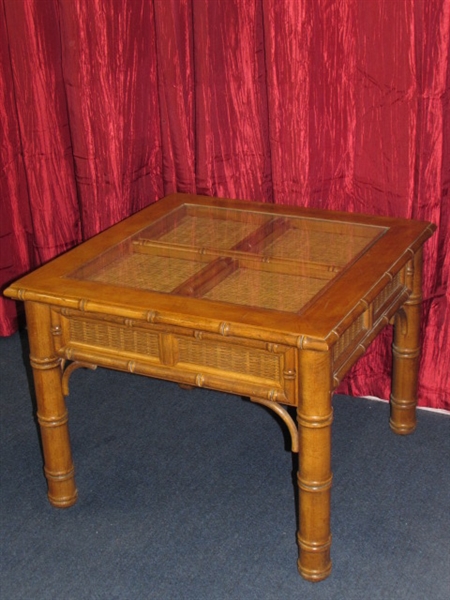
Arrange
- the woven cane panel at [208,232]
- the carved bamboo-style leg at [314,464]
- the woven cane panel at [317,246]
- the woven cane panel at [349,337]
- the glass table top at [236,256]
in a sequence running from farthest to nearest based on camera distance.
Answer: the woven cane panel at [208,232] → the woven cane panel at [317,246] → the glass table top at [236,256] → the woven cane panel at [349,337] → the carved bamboo-style leg at [314,464]

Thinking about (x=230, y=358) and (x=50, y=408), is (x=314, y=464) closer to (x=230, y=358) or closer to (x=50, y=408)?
(x=230, y=358)

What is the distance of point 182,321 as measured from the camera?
217cm

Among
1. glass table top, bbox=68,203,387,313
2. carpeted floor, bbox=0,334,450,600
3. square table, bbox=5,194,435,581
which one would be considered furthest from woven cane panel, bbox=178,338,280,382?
carpeted floor, bbox=0,334,450,600

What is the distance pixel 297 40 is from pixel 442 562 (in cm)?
151

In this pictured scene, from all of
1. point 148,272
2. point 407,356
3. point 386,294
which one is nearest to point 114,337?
point 148,272

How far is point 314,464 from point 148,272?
0.67 meters

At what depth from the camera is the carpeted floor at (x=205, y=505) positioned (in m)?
2.37

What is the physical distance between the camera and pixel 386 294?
8.13 feet

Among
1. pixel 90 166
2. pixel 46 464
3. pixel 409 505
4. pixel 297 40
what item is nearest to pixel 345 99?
pixel 297 40

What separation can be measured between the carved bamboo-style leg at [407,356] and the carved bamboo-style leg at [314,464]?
0.63 m

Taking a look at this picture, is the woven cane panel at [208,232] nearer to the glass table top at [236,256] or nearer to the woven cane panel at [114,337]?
the glass table top at [236,256]

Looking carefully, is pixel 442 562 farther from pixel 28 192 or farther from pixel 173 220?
pixel 28 192

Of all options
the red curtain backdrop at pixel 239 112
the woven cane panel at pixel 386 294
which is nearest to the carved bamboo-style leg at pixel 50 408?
the woven cane panel at pixel 386 294

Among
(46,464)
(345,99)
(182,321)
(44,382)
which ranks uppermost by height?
(345,99)
